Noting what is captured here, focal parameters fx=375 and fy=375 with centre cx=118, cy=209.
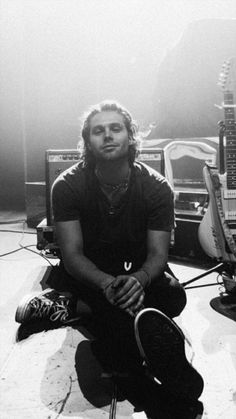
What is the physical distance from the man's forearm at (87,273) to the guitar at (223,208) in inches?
43.3

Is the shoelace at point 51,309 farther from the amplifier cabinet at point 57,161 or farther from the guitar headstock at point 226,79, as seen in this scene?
the guitar headstock at point 226,79

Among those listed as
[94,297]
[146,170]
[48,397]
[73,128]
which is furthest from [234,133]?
[73,128]

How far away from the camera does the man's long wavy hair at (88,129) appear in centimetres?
212

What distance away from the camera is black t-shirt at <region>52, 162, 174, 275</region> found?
1.95 metres

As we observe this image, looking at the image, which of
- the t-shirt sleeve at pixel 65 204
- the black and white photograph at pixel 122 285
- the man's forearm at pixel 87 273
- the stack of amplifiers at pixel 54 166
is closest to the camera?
the black and white photograph at pixel 122 285

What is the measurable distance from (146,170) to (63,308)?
0.86m

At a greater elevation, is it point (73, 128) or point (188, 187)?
point (73, 128)

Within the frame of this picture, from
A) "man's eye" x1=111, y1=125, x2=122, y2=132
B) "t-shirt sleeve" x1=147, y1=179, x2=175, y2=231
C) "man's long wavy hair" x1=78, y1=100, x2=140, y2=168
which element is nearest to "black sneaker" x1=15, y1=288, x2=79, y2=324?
"t-shirt sleeve" x1=147, y1=179, x2=175, y2=231

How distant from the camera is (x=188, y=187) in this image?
163 inches

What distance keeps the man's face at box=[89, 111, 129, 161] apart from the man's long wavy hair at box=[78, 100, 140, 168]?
0.05m

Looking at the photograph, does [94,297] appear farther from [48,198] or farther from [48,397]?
[48,198]

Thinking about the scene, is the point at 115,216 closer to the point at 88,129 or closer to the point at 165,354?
the point at 88,129

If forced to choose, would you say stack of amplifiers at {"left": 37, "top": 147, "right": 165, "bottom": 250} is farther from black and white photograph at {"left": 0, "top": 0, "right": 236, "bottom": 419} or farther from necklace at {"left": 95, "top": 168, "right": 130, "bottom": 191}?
necklace at {"left": 95, "top": 168, "right": 130, "bottom": 191}

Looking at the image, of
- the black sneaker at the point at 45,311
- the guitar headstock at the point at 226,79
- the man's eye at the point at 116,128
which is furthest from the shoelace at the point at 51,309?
the guitar headstock at the point at 226,79
